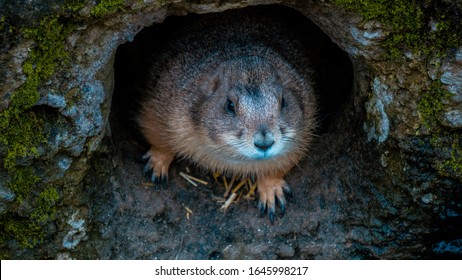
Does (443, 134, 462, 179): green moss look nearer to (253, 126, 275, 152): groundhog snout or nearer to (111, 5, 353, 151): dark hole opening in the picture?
(253, 126, 275, 152): groundhog snout

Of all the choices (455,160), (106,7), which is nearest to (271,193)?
(455,160)

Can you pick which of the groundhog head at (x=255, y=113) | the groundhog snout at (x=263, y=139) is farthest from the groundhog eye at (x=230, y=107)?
the groundhog snout at (x=263, y=139)

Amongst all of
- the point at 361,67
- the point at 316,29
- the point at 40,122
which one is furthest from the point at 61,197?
the point at 316,29

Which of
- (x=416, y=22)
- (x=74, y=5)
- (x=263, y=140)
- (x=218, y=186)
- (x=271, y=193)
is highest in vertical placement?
(x=416, y=22)

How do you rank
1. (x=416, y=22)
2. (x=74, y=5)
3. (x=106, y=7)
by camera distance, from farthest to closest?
(x=416, y=22), (x=106, y=7), (x=74, y=5)

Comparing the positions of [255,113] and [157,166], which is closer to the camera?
[255,113]

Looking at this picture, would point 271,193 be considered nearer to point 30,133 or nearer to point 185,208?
point 185,208
